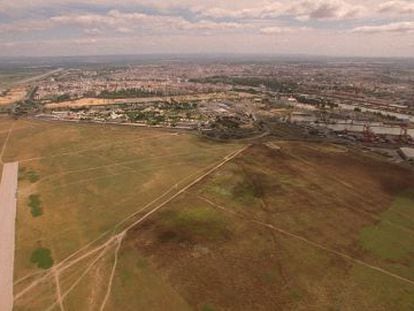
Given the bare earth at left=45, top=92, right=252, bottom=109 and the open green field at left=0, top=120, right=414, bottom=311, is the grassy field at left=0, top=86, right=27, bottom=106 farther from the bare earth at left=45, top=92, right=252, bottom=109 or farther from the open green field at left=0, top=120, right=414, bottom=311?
the open green field at left=0, top=120, right=414, bottom=311

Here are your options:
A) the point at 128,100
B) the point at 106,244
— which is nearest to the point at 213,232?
the point at 106,244

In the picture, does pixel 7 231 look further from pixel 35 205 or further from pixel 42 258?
pixel 42 258

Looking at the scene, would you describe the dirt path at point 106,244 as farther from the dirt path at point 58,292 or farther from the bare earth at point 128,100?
the bare earth at point 128,100

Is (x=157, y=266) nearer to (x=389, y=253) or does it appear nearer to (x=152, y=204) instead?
(x=152, y=204)

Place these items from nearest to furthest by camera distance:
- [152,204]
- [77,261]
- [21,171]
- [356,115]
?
1. [77,261]
2. [152,204]
3. [21,171]
4. [356,115]

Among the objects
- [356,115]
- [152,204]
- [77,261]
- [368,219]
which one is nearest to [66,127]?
[152,204]

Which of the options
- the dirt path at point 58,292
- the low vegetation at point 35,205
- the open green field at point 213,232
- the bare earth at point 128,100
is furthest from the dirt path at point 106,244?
the bare earth at point 128,100

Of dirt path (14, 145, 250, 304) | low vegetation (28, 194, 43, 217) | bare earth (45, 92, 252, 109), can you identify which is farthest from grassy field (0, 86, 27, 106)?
dirt path (14, 145, 250, 304)
